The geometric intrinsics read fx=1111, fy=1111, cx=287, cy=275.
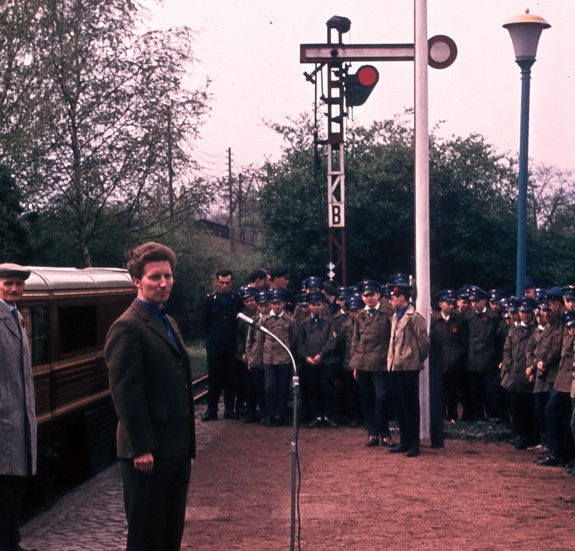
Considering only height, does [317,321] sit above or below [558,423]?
above

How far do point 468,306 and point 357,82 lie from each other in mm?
4844

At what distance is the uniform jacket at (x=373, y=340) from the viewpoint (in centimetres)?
1316

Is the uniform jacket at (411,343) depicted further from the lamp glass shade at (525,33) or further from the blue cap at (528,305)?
the lamp glass shade at (525,33)

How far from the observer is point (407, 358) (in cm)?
1245

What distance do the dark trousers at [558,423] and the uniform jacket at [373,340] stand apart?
2.25 m

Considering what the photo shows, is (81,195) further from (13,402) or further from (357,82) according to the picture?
(13,402)

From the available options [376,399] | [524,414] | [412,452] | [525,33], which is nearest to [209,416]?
[376,399]

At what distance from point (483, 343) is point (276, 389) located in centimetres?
294

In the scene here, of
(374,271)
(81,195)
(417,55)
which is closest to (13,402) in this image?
(417,55)

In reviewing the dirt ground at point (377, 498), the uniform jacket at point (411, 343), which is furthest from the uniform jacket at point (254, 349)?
the uniform jacket at point (411, 343)

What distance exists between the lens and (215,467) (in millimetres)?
11711

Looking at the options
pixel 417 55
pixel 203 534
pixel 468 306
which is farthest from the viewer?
pixel 468 306

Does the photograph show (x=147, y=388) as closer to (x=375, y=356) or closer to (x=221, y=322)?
(x=375, y=356)

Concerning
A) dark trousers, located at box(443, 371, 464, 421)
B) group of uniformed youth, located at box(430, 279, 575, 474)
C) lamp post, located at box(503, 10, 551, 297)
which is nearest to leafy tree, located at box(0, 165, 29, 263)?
group of uniformed youth, located at box(430, 279, 575, 474)
